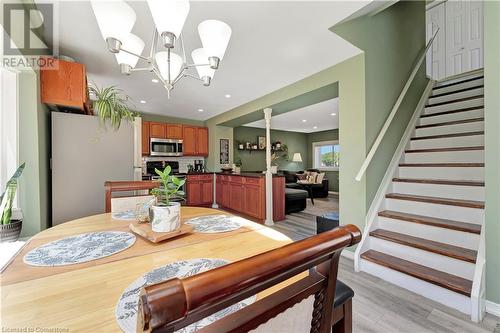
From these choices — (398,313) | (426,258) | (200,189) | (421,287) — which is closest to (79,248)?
(398,313)

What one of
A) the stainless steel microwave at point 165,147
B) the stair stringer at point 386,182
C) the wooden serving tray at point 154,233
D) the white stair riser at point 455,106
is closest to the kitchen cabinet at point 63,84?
the wooden serving tray at point 154,233

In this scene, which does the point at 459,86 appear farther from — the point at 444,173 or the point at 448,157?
the point at 444,173

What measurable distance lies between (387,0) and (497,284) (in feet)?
8.58

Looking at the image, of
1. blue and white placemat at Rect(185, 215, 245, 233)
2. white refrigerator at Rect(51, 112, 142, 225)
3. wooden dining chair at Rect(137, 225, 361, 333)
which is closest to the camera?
wooden dining chair at Rect(137, 225, 361, 333)

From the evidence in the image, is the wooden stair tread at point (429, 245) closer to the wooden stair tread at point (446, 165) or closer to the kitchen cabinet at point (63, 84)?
the wooden stair tread at point (446, 165)

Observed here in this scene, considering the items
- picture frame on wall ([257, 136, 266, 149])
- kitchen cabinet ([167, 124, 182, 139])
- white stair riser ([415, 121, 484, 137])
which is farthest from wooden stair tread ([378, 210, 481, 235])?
picture frame on wall ([257, 136, 266, 149])

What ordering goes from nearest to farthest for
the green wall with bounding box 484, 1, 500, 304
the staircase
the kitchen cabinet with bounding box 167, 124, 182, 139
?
the green wall with bounding box 484, 1, 500, 304 < the staircase < the kitchen cabinet with bounding box 167, 124, 182, 139

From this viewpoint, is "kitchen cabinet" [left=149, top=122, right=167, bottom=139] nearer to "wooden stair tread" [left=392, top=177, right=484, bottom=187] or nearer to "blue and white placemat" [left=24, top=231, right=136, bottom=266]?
"blue and white placemat" [left=24, top=231, right=136, bottom=266]

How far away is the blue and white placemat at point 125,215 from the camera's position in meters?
1.52

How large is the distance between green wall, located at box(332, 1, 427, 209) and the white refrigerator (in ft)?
9.35

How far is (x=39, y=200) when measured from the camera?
1947 mm

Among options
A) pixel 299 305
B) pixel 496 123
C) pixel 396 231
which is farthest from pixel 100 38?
pixel 396 231

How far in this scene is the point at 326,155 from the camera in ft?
28.2

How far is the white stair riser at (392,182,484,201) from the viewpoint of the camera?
2.19 m
